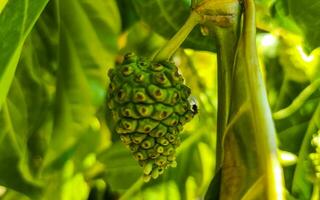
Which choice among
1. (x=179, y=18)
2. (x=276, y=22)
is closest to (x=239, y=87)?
(x=179, y=18)

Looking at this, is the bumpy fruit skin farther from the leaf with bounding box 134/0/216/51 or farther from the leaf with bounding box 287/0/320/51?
the leaf with bounding box 287/0/320/51

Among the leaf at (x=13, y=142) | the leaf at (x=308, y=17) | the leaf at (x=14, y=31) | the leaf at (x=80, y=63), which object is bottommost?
the leaf at (x=13, y=142)

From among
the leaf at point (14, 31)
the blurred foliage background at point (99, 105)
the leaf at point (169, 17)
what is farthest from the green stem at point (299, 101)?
the leaf at point (14, 31)

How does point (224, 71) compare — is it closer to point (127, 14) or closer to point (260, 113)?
point (260, 113)

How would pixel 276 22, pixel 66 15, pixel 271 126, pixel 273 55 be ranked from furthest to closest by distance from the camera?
pixel 273 55 → pixel 276 22 → pixel 66 15 → pixel 271 126

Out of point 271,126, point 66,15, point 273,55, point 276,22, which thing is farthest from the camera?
point 273,55

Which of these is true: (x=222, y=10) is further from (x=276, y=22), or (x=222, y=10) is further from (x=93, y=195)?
(x=93, y=195)

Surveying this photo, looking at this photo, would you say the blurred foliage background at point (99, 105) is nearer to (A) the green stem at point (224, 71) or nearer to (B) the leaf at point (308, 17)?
(B) the leaf at point (308, 17)

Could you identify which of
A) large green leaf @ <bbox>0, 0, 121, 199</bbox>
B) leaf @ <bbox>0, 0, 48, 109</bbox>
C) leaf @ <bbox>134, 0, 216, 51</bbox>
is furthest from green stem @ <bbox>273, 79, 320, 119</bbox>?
leaf @ <bbox>0, 0, 48, 109</bbox>
